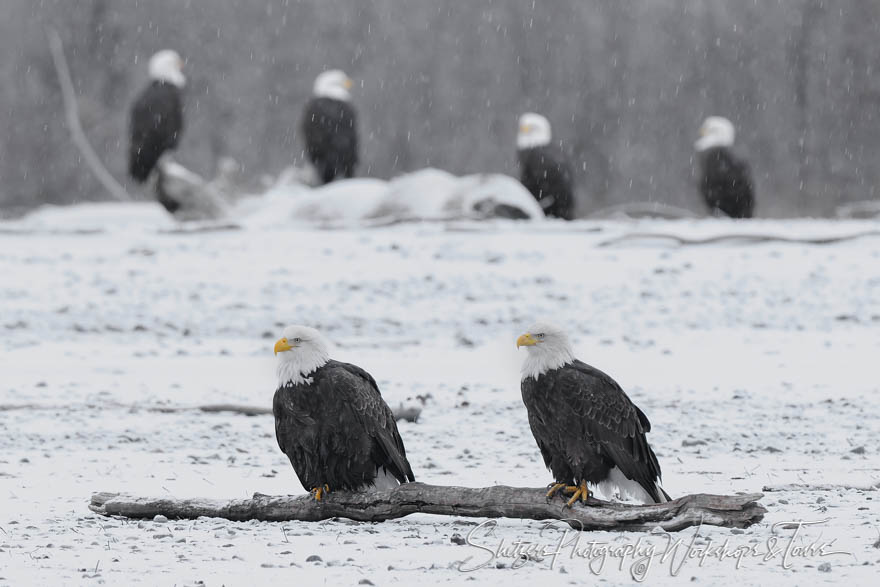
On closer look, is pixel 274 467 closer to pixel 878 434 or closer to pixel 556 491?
pixel 556 491

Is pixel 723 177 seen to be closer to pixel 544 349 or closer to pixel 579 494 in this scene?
pixel 544 349

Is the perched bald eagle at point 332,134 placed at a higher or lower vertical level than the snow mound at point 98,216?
higher

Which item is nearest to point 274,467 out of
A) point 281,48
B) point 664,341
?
point 664,341

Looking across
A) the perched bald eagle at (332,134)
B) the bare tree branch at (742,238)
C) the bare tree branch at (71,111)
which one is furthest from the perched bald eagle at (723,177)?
the bare tree branch at (71,111)

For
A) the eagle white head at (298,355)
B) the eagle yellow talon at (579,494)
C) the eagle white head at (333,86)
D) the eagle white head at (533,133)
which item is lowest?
the eagle yellow talon at (579,494)

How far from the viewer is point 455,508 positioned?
13.1 ft

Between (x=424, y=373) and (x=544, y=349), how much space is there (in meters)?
3.63

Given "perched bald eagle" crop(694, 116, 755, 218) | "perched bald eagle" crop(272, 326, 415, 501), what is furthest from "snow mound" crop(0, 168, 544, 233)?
"perched bald eagle" crop(272, 326, 415, 501)

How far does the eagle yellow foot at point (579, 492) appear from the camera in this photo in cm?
400

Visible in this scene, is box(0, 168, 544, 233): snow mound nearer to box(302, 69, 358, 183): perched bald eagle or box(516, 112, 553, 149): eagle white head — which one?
box(516, 112, 553, 149): eagle white head

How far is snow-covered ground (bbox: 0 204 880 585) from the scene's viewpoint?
12.0ft

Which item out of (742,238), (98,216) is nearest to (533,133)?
(742,238)

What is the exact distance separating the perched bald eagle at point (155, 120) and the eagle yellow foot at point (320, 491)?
14640 mm

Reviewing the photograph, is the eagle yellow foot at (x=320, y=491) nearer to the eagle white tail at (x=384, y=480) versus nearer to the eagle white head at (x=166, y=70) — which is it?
the eagle white tail at (x=384, y=480)
